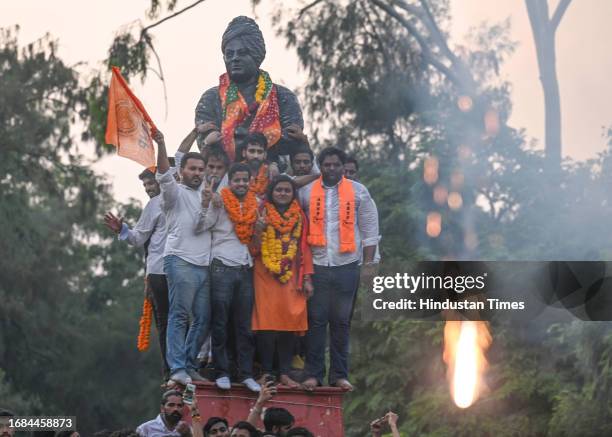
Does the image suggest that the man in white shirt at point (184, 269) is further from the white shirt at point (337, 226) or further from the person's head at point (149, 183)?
the person's head at point (149, 183)

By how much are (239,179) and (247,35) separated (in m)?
1.48

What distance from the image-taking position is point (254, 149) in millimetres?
Answer: 13727

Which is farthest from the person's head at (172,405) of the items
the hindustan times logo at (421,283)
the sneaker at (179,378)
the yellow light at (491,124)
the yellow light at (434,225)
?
the yellow light at (491,124)

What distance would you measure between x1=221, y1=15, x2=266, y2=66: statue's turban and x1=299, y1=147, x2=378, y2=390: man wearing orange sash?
3.53ft

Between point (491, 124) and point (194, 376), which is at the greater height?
point (491, 124)

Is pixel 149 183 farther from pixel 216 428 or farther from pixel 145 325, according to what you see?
pixel 216 428

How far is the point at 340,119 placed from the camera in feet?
106

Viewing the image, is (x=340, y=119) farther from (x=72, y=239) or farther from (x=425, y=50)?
(x=72, y=239)

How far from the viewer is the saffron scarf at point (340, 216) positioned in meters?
13.7

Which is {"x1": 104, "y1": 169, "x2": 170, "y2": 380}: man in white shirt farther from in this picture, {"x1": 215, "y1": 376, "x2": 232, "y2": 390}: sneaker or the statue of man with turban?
{"x1": 215, "y1": 376, "x2": 232, "y2": 390}: sneaker

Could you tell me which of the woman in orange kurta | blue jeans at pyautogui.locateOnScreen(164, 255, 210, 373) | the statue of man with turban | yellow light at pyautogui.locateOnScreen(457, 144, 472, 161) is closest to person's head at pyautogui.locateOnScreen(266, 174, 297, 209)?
the woman in orange kurta

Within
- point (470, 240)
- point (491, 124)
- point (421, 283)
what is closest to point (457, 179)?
point (470, 240)

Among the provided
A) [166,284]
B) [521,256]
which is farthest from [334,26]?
[166,284]

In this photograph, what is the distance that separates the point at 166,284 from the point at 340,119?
18.5m
